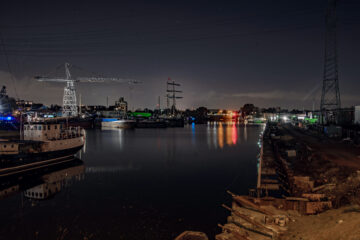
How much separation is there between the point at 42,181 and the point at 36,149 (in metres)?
6.00

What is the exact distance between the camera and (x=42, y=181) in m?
24.3

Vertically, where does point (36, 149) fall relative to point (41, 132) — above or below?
below

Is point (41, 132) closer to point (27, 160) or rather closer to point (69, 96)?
point (27, 160)

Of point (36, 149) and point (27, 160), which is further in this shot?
point (36, 149)

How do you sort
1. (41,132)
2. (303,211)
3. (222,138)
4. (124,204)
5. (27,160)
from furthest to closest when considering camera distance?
1. (222,138)
2. (41,132)
3. (27,160)
4. (124,204)
5. (303,211)

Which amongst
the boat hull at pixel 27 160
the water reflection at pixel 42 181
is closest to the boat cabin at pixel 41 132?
the boat hull at pixel 27 160

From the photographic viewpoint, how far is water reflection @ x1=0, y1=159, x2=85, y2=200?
20669mm

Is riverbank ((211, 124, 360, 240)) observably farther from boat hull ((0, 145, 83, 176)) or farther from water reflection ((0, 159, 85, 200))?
boat hull ((0, 145, 83, 176))

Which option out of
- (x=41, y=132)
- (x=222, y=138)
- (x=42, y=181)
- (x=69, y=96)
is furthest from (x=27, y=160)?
(x=69, y=96)

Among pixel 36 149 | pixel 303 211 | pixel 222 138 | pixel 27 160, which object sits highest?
pixel 36 149

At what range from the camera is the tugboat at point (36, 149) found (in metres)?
25.4

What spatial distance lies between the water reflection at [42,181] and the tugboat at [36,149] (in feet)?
2.63

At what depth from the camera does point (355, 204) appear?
11.8m

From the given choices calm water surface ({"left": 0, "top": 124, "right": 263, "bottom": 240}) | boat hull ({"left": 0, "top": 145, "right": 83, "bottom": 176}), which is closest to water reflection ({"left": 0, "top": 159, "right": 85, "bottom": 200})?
calm water surface ({"left": 0, "top": 124, "right": 263, "bottom": 240})
